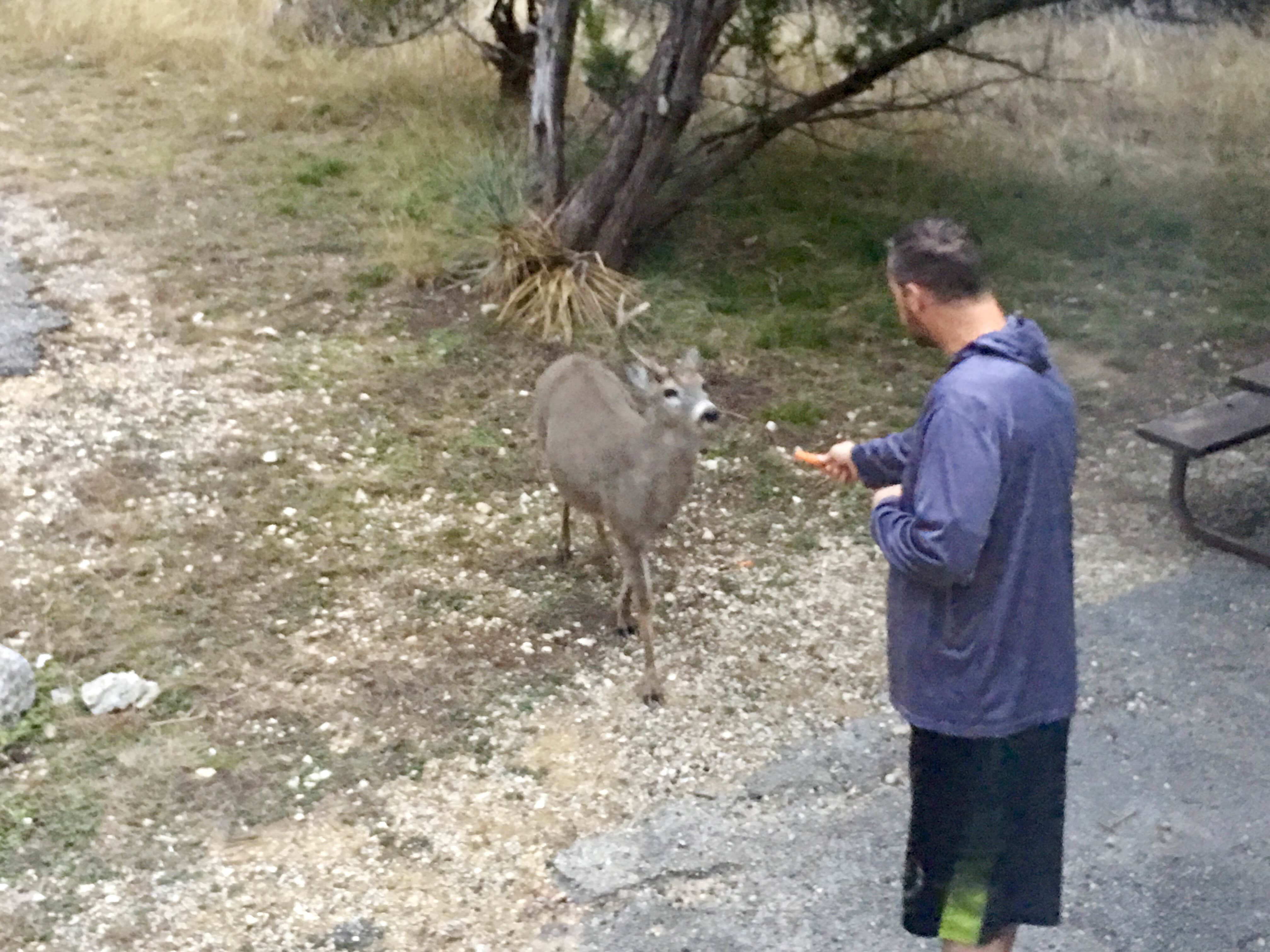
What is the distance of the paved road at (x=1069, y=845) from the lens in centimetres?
378

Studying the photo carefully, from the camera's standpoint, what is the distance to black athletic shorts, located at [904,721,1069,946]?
2.98 metres

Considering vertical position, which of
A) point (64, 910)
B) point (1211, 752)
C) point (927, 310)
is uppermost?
point (927, 310)

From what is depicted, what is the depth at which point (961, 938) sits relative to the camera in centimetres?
305

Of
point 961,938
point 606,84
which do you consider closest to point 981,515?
point 961,938

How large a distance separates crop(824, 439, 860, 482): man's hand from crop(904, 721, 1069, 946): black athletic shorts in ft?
2.20

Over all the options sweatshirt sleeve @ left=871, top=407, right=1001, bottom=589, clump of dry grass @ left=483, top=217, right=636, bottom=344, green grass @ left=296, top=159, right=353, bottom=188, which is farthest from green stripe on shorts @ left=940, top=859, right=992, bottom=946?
green grass @ left=296, top=159, right=353, bottom=188

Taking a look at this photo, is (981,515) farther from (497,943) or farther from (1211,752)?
(1211,752)

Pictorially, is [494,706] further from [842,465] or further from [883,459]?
[883,459]

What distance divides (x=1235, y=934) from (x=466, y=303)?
18.5 ft

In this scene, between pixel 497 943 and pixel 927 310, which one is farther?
pixel 497 943

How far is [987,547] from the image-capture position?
281cm

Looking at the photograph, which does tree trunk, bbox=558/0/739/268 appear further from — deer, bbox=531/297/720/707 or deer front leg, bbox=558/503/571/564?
deer, bbox=531/297/720/707

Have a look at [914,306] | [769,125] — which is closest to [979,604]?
[914,306]

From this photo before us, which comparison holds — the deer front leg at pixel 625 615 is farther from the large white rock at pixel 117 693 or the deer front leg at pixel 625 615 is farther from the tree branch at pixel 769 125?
the tree branch at pixel 769 125
